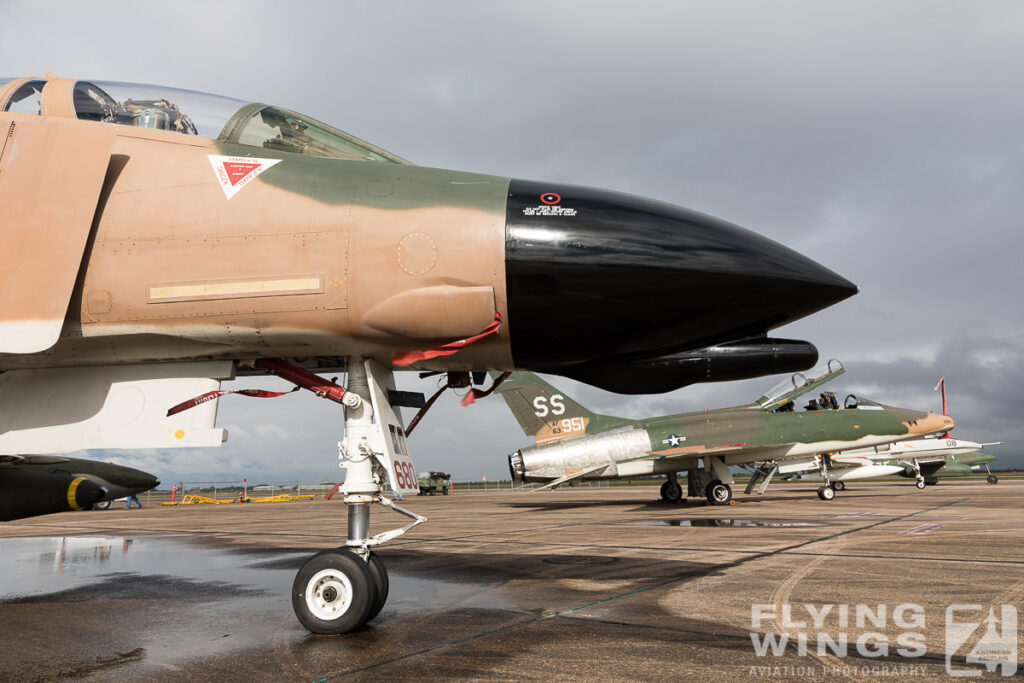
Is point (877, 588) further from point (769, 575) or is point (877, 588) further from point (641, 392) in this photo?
point (641, 392)

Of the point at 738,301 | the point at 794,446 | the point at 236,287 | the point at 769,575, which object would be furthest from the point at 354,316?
the point at 794,446

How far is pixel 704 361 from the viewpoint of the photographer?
4.96 metres

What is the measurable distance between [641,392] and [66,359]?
13.6ft

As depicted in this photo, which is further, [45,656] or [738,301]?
[45,656]

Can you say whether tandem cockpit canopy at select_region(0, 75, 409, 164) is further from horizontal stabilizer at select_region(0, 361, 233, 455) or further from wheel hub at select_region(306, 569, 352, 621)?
wheel hub at select_region(306, 569, 352, 621)

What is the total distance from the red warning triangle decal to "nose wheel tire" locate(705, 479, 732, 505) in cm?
1865

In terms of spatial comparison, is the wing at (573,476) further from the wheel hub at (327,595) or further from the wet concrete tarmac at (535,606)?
the wheel hub at (327,595)

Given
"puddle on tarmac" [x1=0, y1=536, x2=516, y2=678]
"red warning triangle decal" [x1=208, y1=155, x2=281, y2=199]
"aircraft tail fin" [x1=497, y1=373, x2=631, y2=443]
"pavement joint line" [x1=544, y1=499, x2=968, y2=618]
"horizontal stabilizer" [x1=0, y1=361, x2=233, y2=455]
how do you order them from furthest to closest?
"aircraft tail fin" [x1=497, y1=373, x2=631, y2=443], "pavement joint line" [x1=544, y1=499, x2=968, y2=618], "puddle on tarmac" [x1=0, y1=536, x2=516, y2=678], "red warning triangle decal" [x1=208, y1=155, x2=281, y2=199], "horizontal stabilizer" [x1=0, y1=361, x2=233, y2=455]

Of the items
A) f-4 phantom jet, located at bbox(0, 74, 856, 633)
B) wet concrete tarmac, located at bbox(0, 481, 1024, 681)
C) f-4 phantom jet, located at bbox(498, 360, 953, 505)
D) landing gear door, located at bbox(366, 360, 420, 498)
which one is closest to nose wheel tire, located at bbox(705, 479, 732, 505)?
f-4 phantom jet, located at bbox(498, 360, 953, 505)

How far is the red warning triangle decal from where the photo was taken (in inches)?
169

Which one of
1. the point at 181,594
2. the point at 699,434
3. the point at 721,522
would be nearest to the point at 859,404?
the point at 699,434

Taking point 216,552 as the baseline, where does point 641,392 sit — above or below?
above

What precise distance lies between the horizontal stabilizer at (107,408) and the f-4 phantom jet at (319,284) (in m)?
0.01

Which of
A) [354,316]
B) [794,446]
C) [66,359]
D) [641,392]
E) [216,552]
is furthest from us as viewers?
[794,446]
